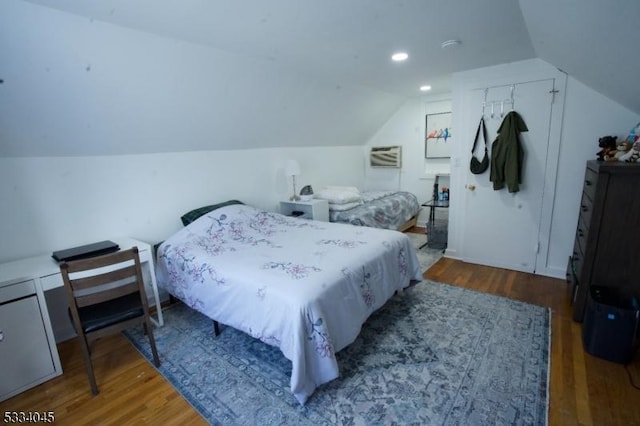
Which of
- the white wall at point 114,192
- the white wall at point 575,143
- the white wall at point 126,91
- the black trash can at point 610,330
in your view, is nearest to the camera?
the white wall at point 126,91

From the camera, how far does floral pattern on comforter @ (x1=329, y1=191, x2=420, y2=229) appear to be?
375 centimetres

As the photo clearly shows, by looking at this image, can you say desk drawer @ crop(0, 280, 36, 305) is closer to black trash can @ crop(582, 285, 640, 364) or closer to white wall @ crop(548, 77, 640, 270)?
black trash can @ crop(582, 285, 640, 364)

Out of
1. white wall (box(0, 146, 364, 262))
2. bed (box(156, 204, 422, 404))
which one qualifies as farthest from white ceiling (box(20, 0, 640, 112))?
bed (box(156, 204, 422, 404))

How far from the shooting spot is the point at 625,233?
2061mm

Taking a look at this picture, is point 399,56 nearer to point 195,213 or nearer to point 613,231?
point 613,231

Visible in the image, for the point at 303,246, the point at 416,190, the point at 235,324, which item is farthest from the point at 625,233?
the point at 416,190

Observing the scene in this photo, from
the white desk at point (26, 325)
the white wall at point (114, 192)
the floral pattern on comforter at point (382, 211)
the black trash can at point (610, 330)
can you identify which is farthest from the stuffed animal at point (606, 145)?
the white desk at point (26, 325)

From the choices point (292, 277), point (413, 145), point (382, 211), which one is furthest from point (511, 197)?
point (292, 277)

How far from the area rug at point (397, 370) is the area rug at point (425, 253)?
0.95 m

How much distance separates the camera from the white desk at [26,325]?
1791 millimetres

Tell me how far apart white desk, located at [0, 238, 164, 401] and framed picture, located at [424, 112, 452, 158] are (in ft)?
15.5

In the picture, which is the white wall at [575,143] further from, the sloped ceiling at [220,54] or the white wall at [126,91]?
the white wall at [126,91]

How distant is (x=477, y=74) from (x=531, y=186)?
1309mm

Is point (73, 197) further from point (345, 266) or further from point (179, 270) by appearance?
point (345, 266)
